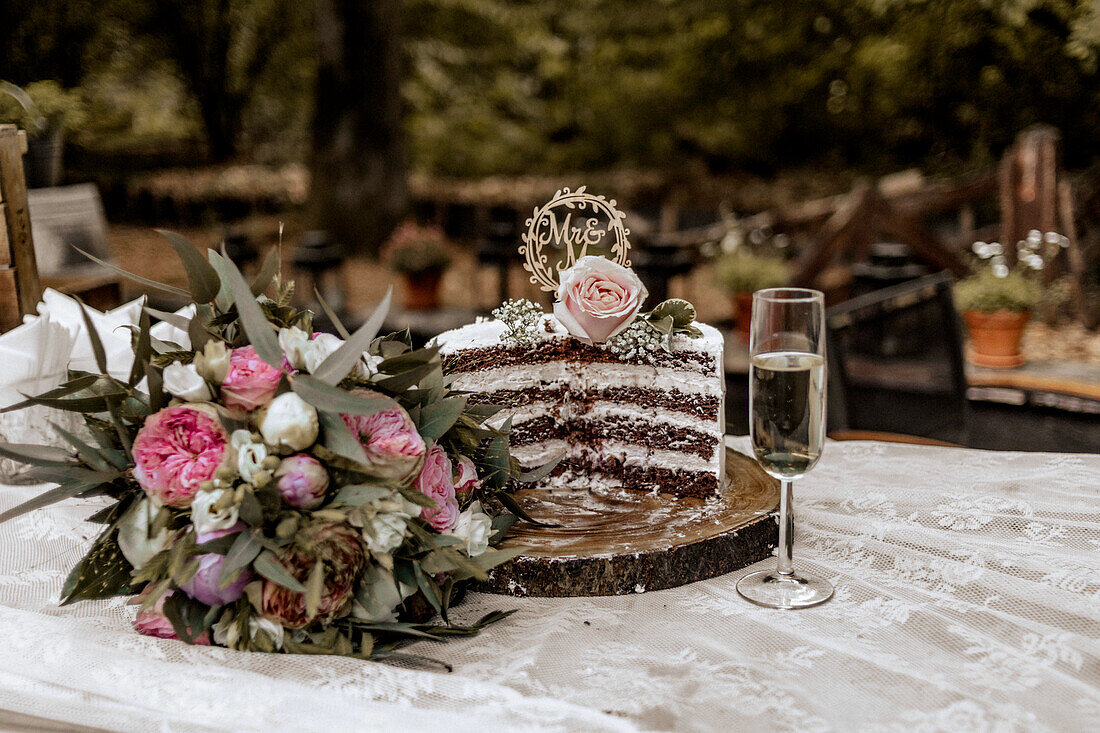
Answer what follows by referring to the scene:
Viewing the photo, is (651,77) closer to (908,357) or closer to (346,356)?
(908,357)

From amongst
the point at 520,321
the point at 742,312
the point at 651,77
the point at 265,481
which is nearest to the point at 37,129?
the point at 520,321

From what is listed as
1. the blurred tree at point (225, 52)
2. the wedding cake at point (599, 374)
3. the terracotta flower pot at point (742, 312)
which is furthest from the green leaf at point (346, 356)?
the blurred tree at point (225, 52)

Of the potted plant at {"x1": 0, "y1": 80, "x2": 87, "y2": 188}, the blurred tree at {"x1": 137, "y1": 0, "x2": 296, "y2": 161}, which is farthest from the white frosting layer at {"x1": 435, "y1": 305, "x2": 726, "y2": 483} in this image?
the blurred tree at {"x1": 137, "y1": 0, "x2": 296, "y2": 161}

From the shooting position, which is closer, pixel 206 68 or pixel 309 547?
pixel 309 547

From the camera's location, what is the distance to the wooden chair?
3326 millimetres

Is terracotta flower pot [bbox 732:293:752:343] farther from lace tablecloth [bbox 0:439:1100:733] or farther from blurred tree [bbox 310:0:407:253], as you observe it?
blurred tree [bbox 310:0:407:253]

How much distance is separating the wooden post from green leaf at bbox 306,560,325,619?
1.64m

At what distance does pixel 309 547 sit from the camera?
125cm

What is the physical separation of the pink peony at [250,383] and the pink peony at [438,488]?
0.26 meters

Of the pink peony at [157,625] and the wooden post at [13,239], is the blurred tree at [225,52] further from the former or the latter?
the pink peony at [157,625]

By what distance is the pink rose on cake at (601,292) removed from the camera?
1.94m

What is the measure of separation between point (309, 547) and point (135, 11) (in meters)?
12.0

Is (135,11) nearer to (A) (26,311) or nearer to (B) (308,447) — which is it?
(A) (26,311)

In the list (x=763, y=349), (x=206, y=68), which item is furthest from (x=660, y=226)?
(x=763, y=349)
